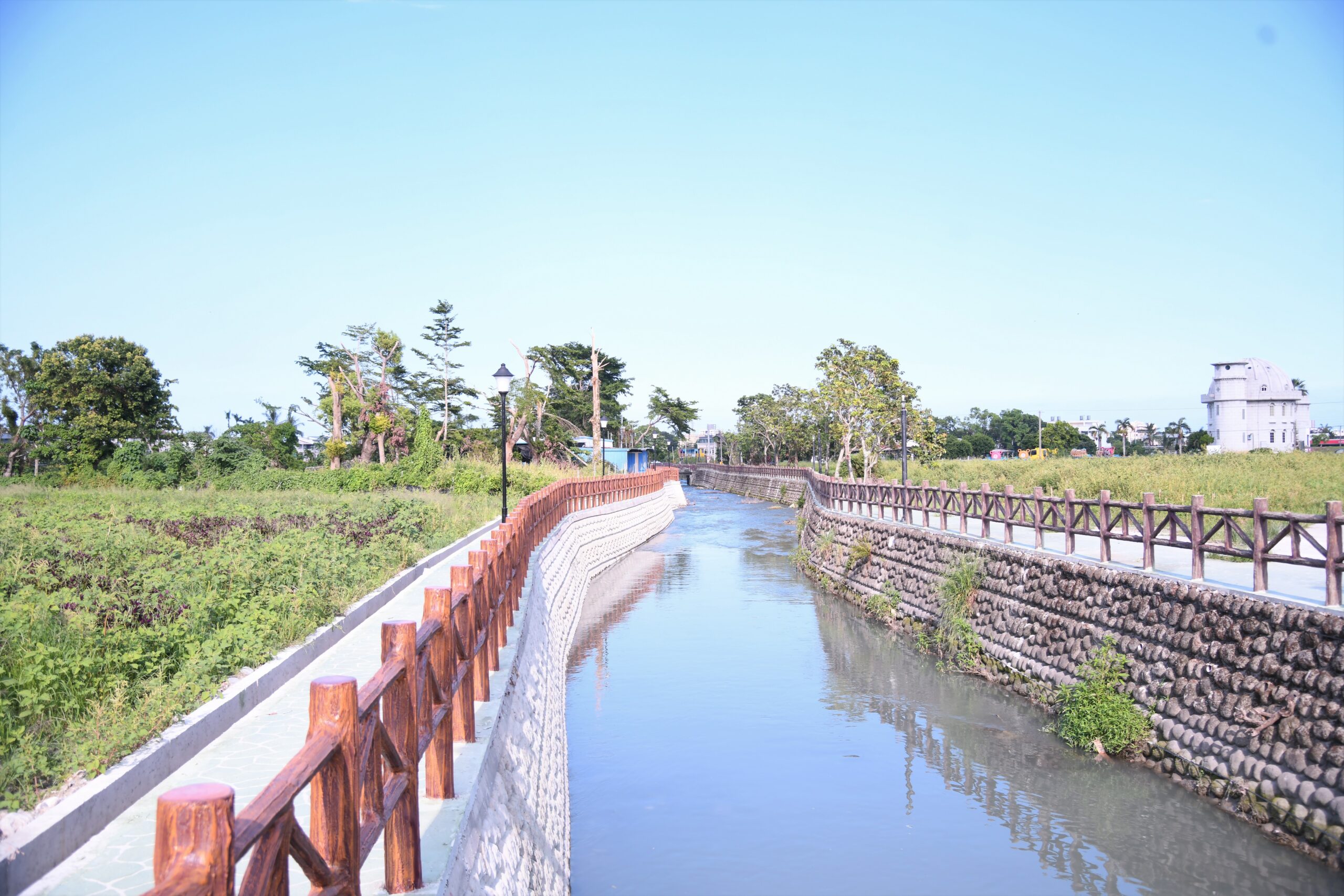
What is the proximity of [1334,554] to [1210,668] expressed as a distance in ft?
5.19

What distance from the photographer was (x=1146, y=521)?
10.8 metres

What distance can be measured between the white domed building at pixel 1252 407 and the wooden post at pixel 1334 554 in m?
73.3

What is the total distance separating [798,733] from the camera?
1193 cm

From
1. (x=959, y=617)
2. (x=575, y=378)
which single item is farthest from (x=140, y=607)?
(x=575, y=378)

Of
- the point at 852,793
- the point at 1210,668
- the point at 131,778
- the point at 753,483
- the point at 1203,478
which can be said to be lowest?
the point at 852,793

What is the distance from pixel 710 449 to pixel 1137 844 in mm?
181429

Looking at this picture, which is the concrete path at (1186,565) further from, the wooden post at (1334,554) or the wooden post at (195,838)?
the wooden post at (195,838)

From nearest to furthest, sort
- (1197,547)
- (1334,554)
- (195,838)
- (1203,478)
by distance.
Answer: (195,838) < (1334,554) < (1197,547) < (1203,478)

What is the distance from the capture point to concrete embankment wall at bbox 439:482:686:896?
4.66 metres

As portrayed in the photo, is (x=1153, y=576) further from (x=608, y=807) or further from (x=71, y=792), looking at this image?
(x=71, y=792)

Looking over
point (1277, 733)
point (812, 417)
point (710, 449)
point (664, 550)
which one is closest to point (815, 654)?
point (1277, 733)

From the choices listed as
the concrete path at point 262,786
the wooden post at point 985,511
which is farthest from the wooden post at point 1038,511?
the concrete path at point 262,786

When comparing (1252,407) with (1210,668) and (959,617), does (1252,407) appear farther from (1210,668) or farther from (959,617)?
(1210,668)

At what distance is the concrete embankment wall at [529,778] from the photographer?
15.3 ft
